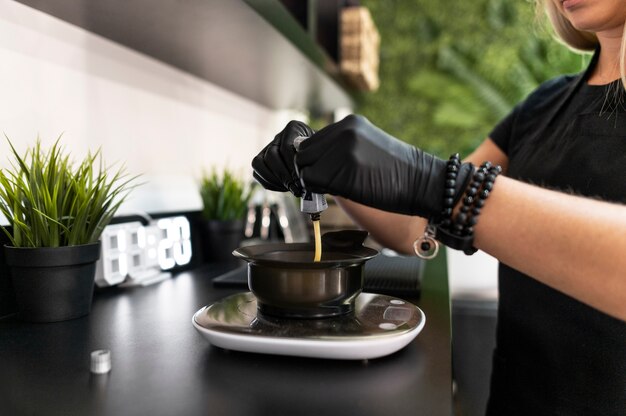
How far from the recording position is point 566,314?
80 centimetres

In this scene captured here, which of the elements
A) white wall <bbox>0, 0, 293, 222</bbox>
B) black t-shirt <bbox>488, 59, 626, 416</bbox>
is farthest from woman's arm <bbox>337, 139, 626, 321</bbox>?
white wall <bbox>0, 0, 293, 222</bbox>

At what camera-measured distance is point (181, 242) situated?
3.92 ft

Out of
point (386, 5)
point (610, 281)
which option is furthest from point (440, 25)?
point (610, 281)

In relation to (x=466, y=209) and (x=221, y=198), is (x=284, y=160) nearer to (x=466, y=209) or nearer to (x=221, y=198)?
(x=466, y=209)

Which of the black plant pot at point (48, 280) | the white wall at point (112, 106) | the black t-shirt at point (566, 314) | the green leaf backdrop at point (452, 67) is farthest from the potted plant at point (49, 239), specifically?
the green leaf backdrop at point (452, 67)

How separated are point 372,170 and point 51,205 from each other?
486mm

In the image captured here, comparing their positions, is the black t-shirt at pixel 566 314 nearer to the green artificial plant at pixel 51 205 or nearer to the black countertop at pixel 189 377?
the black countertop at pixel 189 377

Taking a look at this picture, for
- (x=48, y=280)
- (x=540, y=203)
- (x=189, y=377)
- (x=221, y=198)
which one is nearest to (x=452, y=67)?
(x=221, y=198)

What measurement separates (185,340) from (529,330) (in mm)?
605

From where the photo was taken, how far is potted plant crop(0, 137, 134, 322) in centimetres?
71

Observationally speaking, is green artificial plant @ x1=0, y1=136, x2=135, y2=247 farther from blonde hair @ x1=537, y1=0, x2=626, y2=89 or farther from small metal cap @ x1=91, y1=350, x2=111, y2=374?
blonde hair @ x1=537, y1=0, x2=626, y2=89

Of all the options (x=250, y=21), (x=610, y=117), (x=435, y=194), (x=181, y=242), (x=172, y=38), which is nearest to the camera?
(x=435, y=194)

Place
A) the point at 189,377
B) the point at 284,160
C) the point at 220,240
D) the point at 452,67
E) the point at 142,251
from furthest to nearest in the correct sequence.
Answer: the point at 452,67 < the point at 220,240 < the point at 142,251 < the point at 284,160 < the point at 189,377

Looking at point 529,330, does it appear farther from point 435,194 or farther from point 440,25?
point 440,25
